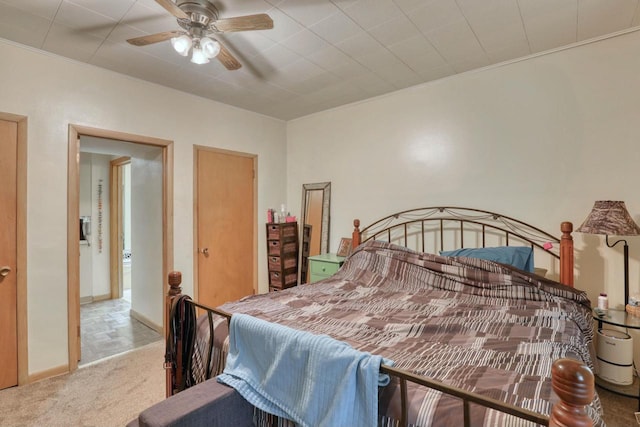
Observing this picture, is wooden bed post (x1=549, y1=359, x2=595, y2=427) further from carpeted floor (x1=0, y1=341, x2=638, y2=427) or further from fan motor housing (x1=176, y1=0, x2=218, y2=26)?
fan motor housing (x1=176, y1=0, x2=218, y2=26)

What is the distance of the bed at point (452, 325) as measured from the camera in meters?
0.96

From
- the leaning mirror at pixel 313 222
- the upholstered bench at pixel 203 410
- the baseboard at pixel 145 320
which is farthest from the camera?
the leaning mirror at pixel 313 222

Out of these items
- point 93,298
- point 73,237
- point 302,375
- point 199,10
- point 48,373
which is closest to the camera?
point 302,375

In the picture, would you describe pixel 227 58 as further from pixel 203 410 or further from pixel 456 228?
pixel 456 228

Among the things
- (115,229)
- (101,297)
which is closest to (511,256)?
(115,229)

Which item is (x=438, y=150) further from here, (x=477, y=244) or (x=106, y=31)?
(x=106, y=31)

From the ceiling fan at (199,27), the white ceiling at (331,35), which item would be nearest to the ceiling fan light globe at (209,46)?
the ceiling fan at (199,27)

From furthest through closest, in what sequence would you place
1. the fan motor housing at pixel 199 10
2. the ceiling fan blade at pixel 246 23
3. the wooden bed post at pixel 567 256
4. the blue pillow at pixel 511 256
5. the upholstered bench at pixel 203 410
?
the blue pillow at pixel 511 256 < the wooden bed post at pixel 567 256 < the fan motor housing at pixel 199 10 < the ceiling fan blade at pixel 246 23 < the upholstered bench at pixel 203 410

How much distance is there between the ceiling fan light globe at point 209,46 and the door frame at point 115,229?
12.8 ft

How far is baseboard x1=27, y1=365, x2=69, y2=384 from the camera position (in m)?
2.51

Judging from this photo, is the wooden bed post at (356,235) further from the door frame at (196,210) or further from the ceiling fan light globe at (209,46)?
the ceiling fan light globe at (209,46)

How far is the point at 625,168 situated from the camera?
7.61ft

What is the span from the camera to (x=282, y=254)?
13.4ft

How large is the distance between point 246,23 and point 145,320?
3.55 meters
